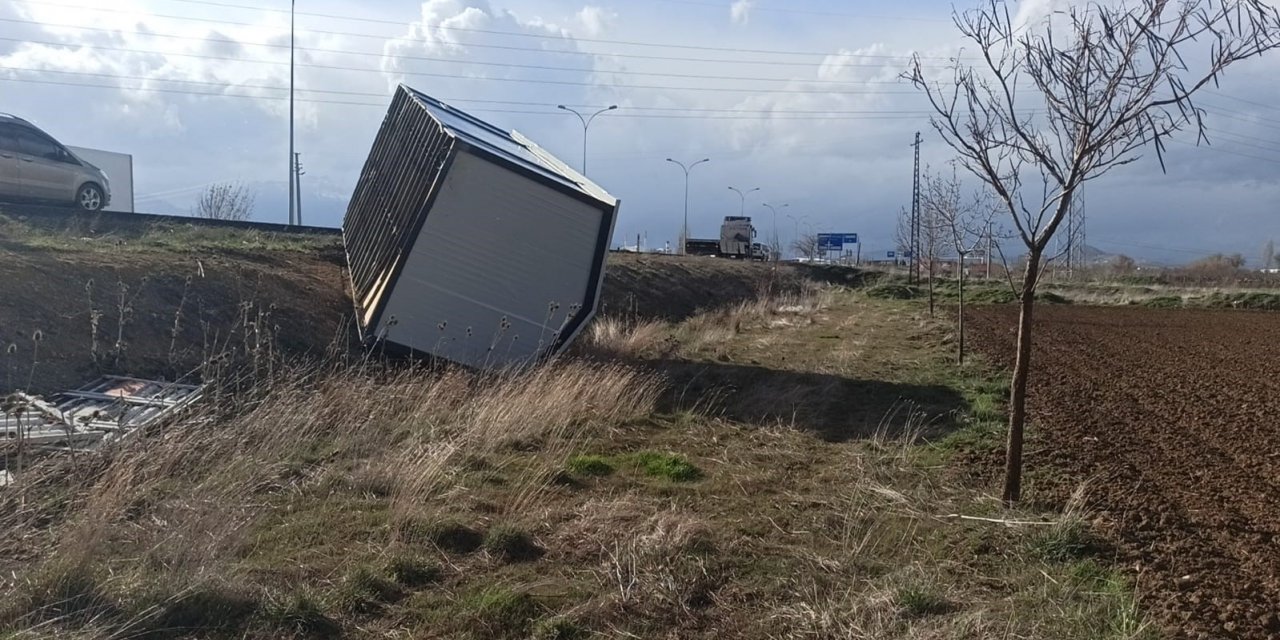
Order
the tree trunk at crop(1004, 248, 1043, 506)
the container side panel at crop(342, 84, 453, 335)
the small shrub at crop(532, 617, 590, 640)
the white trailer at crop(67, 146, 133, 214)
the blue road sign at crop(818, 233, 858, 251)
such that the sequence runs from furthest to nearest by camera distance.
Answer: the blue road sign at crop(818, 233, 858, 251) → the white trailer at crop(67, 146, 133, 214) → the container side panel at crop(342, 84, 453, 335) → the tree trunk at crop(1004, 248, 1043, 506) → the small shrub at crop(532, 617, 590, 640)

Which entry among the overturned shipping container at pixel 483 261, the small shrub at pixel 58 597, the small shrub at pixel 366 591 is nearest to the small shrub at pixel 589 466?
the small shrub at pixel 366 591

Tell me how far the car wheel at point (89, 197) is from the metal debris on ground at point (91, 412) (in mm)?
12541

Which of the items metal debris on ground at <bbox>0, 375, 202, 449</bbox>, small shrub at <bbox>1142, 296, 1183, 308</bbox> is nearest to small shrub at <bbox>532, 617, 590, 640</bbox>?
metal debris on ground at <bbox>0, 375, 202, 449</bbox>

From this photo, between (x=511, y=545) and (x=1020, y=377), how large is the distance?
384 cm

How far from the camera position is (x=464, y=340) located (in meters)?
15.5

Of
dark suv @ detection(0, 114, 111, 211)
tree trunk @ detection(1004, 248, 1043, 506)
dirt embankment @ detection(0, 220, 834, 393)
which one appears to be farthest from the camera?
dark suv @ detection(0, 114, 111, 211)

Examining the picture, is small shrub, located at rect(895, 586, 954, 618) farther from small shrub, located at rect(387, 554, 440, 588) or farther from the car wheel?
the car wheel

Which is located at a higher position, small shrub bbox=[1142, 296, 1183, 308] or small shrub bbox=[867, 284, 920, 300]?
small shrub bbox=[867, 284, 920, 300]

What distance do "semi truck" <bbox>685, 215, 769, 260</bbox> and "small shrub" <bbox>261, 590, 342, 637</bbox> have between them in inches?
2449

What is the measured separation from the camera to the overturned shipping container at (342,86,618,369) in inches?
591

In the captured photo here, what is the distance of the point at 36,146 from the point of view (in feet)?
68.8

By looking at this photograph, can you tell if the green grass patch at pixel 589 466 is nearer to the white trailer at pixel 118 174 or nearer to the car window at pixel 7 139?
the car window at pixel 7 139

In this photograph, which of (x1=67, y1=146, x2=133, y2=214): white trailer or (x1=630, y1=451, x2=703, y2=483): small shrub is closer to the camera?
(x1=630, y1=451, x2=703, y2=483): small shrub

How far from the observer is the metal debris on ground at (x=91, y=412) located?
23.9 feet
